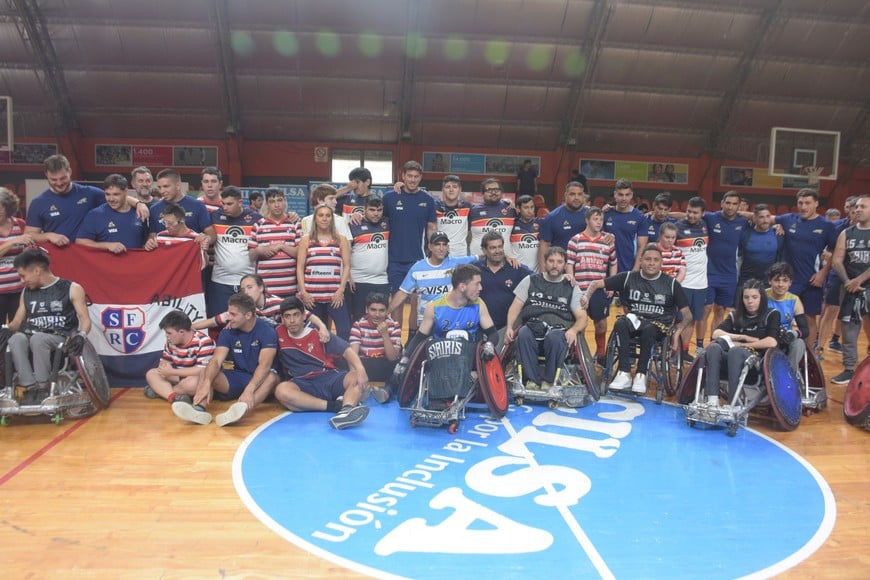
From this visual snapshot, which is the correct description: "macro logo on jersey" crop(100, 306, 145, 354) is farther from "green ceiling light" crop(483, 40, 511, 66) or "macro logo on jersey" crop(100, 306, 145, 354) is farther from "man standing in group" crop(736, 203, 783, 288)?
"green ceiling light" crop(483, 40, 511, 66)

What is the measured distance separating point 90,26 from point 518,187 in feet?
34.6

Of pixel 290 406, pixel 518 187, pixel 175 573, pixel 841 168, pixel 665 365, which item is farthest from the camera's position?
pixel 841 168

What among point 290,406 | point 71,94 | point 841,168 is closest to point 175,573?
point 290,406

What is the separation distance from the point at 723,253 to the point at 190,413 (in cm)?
561

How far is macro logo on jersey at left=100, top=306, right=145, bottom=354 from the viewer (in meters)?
Result: 5.46

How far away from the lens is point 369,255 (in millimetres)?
5809

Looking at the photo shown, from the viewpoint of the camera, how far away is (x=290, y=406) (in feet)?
16.0

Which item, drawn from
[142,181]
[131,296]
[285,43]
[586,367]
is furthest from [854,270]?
[285,43]

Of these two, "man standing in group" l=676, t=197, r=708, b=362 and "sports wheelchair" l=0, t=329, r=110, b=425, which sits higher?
"man standing in group" l=676, t=197, r=708, b=362

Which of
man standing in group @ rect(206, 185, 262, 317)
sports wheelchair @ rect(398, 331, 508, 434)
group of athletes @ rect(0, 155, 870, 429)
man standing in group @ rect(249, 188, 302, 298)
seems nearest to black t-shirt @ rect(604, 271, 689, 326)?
group of athletes @ rect(0, 155, 870, 429)

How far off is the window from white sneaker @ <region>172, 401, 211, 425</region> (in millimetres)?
12274

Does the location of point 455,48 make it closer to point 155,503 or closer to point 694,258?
point 694,258

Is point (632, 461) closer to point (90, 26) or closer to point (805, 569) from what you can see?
point (805, 569)

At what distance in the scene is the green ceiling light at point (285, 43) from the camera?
13.8 meters
